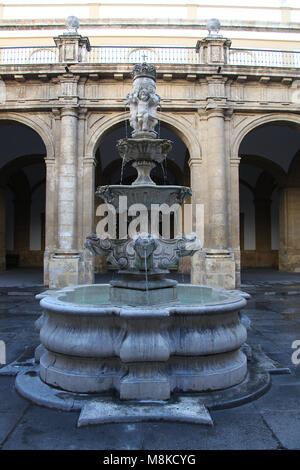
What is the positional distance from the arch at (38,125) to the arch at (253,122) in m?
6.49

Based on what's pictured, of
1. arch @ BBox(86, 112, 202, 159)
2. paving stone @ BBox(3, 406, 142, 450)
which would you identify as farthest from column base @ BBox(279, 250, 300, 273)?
paving stone @ BBox(3, 406, 142, 450)

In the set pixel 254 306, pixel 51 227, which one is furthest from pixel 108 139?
pixel 254 306

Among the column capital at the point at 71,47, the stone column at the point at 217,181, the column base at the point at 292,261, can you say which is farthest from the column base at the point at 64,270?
the column base at the point at 292,261

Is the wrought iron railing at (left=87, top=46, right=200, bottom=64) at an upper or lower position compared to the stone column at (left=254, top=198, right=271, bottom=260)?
upper

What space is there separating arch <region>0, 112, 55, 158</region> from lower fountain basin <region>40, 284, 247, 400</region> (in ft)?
32.2

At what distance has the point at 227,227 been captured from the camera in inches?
464

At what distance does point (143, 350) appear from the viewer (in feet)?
9.42

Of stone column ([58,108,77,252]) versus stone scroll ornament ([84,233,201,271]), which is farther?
stone column ([58,108,77,252])

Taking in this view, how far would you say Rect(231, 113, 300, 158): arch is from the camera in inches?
479

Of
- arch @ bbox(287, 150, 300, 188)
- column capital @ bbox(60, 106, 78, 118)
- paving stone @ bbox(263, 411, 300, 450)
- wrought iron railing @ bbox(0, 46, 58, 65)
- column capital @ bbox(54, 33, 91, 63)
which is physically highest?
wrought iron railing @ bbox(0, 46, 58, 65)

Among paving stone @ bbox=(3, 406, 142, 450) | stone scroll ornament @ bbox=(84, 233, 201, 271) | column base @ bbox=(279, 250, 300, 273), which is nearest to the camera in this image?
paving stone @ bbox=(3, 406, 142, 450)

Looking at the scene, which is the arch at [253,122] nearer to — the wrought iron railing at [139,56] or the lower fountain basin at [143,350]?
the wrought iron railing at [139,56]

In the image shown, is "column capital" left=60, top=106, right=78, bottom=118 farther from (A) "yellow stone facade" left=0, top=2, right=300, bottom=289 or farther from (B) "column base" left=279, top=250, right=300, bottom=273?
(B) "column base" left=279, top=250, right=300, bottom=273

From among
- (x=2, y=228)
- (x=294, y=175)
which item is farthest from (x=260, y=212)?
(x=2, y=228)
